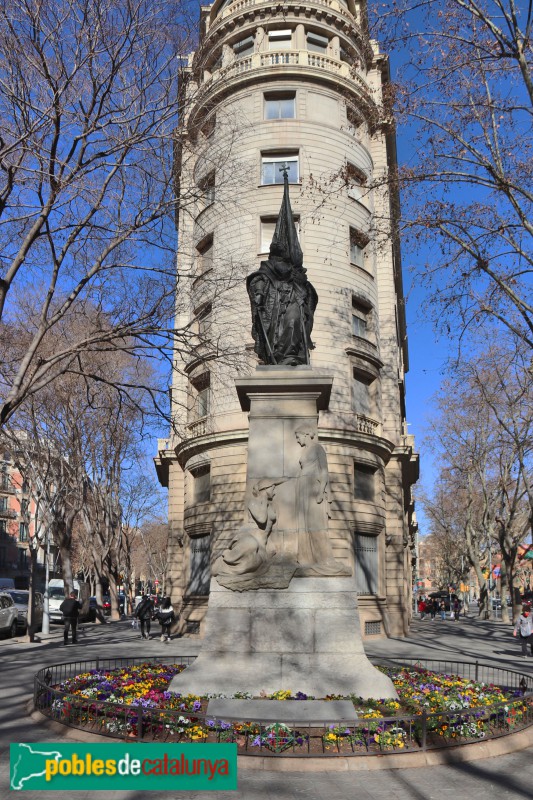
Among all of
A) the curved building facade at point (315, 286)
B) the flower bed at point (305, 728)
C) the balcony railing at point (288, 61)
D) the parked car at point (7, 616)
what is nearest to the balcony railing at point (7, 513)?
the parked car at point (7, 616)

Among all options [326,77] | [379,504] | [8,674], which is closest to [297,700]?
[8,674]

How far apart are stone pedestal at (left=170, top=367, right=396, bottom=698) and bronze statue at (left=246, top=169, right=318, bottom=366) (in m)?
1.94

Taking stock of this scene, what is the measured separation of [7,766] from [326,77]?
27114 millimetres

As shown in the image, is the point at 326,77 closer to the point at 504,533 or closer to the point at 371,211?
the point at 371,211

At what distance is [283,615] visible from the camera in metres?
9.12

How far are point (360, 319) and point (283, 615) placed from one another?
19.6 m

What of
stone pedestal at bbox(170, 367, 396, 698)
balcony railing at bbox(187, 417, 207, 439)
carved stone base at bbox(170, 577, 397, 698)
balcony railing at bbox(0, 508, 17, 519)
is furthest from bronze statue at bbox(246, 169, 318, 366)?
balcony railing at bbox(0, 508, 17, 519)

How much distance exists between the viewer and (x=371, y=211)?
2866 cm

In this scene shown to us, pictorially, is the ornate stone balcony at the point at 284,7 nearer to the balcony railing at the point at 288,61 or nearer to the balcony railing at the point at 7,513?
the balcony railing at the point at 288,61

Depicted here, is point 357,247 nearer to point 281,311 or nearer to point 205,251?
point 205,251

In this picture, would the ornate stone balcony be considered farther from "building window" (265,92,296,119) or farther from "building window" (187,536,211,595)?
"building window" (187,536,211,595)

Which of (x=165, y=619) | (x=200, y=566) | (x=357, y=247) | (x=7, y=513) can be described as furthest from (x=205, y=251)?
(x=7, y=513)

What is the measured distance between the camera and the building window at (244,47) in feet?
95.7

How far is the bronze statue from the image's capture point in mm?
11039
